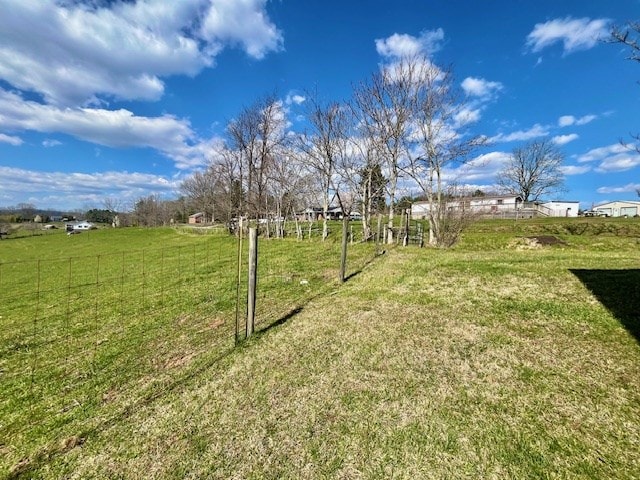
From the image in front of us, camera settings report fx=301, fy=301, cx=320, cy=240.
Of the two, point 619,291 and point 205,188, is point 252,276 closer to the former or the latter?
point 619,291

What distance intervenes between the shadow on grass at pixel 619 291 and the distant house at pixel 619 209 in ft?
177

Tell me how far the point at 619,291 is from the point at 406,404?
16.4 ft

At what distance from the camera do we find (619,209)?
5009cm

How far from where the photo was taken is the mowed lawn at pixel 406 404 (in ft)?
7.43

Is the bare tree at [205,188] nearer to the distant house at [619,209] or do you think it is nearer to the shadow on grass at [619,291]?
the shadow on grass at [619,291]

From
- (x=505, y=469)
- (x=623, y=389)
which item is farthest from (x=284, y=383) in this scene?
(x=623, y=389)

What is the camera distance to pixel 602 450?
2.23m

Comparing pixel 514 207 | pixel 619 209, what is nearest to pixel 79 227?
pixel 514 207

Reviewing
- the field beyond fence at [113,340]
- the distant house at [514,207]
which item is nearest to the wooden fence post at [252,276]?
the field beyond fence at [113,340]

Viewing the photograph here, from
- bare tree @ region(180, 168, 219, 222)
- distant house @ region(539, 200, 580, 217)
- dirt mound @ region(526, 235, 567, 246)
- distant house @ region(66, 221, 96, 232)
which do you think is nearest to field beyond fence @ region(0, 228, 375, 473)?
dirt mound @ region(526, 235, 567, 246)

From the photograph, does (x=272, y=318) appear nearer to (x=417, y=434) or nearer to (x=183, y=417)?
(x=183, y=417)

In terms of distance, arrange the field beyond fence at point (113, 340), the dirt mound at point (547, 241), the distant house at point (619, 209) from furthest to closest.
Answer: the distant house at point (619, 209), the dirt mound at point (547, 241), the field beyond fence at point (113, 340)

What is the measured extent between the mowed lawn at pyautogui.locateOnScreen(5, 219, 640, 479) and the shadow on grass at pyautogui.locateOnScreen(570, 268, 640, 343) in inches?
1.6

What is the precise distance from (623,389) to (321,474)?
117 inches
